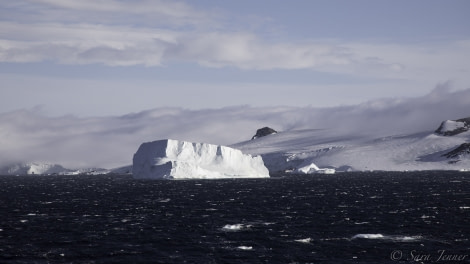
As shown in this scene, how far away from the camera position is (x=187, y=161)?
175 meters

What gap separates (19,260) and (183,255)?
11494 millimetres

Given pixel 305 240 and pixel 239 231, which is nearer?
pixel 305 240

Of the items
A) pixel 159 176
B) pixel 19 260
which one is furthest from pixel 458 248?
pixel 159 176

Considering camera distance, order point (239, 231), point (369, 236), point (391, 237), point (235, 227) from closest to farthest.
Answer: point (391, 237) < point (369, 236) < point (239, 231) < point (235, 227)

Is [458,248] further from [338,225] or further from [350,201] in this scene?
[350,201]

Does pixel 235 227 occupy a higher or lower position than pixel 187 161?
Answer: lower

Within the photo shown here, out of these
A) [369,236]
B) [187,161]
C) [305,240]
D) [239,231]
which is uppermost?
[187,161]

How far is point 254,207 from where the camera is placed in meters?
84.8

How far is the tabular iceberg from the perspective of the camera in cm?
17238

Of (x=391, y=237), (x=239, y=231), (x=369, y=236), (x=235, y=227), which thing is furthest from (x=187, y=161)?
(x=391, y=237)

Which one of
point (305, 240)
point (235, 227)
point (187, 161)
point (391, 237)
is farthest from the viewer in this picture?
point (187, 161)

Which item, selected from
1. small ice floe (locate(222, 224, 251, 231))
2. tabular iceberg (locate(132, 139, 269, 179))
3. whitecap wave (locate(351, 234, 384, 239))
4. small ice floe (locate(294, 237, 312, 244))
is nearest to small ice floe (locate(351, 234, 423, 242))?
whitecap wave (locate(351, 234, 384, 239))

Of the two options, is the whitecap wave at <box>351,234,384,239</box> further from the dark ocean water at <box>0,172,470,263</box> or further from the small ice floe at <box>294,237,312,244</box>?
the small ice floe at <box>294,237,312,244</box>

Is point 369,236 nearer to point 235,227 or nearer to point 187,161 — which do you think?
point 235,227
